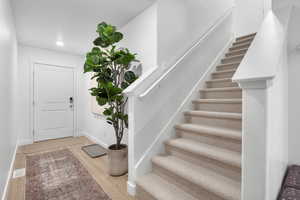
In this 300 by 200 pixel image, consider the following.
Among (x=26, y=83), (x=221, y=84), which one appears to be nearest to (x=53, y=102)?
(x=26, y=83)

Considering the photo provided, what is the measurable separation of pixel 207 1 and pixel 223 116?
2.30 meters

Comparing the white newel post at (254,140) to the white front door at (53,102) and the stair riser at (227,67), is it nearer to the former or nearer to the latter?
the stair riser at (227,67)

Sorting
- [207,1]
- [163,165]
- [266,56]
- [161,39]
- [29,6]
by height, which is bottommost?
[163,165]

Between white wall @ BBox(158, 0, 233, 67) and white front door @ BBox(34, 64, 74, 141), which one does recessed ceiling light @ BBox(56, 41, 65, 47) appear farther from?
white wall @ BBox(158, 0, 233, 67)

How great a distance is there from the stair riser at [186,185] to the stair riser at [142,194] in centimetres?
26

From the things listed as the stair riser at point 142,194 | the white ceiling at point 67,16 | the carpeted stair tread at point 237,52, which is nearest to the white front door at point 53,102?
the white ceiling at point 67,16

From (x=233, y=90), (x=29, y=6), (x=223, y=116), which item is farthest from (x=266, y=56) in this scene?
(x=29, y=6)

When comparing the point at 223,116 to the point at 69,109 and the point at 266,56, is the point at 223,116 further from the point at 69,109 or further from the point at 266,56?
the point at 69,109

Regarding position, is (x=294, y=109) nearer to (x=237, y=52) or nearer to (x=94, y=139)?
(x=237, y=52)

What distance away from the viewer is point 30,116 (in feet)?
12.2

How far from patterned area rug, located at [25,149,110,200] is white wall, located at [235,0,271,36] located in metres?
4.84

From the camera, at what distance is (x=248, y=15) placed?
4137mm

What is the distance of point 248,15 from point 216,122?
154 inches

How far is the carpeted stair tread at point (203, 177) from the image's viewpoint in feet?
3.87
